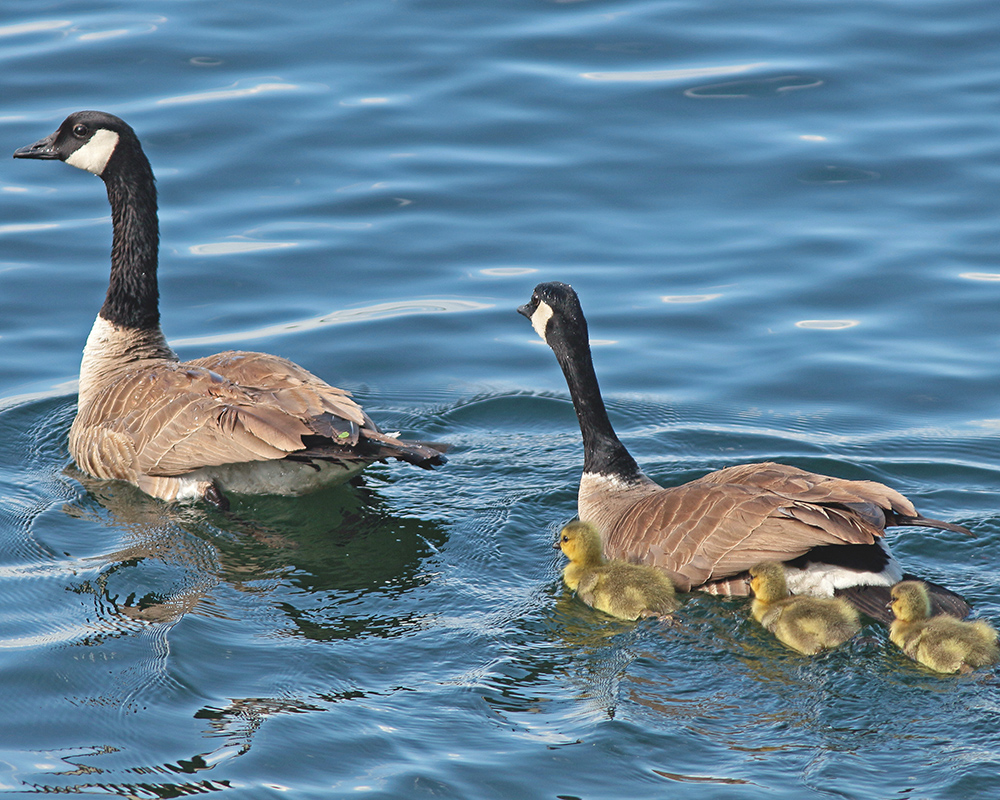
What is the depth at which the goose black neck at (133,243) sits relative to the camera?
983cm

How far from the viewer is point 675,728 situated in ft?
20.0

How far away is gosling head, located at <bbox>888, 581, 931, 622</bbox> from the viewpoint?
258 inches

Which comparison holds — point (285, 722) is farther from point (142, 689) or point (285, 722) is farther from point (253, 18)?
point (253, 18)

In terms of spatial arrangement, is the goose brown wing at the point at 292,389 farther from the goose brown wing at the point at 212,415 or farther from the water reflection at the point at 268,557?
the water reflection at the point at 268,557

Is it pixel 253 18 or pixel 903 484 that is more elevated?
pixel 253 18

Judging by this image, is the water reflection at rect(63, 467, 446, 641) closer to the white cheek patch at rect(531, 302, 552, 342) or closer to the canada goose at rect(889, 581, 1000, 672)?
the white cheek patch at rect(531, 302, 552, 342)

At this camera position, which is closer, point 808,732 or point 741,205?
point 808,732

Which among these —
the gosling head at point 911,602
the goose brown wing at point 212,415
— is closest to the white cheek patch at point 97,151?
the goose brown wing at point 212,415

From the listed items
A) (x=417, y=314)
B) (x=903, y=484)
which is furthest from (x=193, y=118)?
(x=903, y=484)

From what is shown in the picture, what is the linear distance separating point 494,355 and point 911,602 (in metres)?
5.24

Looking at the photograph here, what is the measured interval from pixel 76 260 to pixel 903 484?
7996 millimetres

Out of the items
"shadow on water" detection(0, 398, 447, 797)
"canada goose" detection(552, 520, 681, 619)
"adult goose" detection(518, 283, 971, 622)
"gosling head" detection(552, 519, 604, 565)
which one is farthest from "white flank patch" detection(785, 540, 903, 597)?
"shadow on water" detection(0, 398, 447, 797)

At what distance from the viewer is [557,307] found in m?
8.43

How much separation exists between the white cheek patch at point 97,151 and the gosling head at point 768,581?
5910mm
